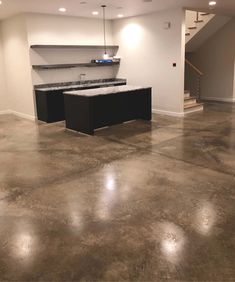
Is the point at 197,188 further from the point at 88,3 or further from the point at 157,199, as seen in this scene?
the point at 88,3

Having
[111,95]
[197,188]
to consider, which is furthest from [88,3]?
[197,188]

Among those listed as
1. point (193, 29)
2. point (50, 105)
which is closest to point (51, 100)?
point (50, 105)

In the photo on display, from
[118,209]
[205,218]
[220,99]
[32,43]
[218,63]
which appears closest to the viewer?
[205,218]

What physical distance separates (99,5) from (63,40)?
173cm

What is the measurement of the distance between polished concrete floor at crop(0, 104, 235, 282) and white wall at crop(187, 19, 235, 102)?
14.3ft

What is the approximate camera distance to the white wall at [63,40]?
283 inches

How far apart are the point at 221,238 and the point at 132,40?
6890 millimetres

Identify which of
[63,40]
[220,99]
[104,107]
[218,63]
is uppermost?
[63,40]

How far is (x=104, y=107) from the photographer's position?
6.55 meters

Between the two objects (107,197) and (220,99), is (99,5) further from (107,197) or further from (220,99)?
(220,99)

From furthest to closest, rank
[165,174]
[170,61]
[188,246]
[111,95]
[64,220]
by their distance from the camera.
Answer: [170,61], [111,95], [165,174], [64,220], [188,246]

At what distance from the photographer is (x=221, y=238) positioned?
2.54m

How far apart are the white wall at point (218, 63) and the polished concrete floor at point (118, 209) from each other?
14.3ft

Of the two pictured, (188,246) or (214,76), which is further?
(214,76)
